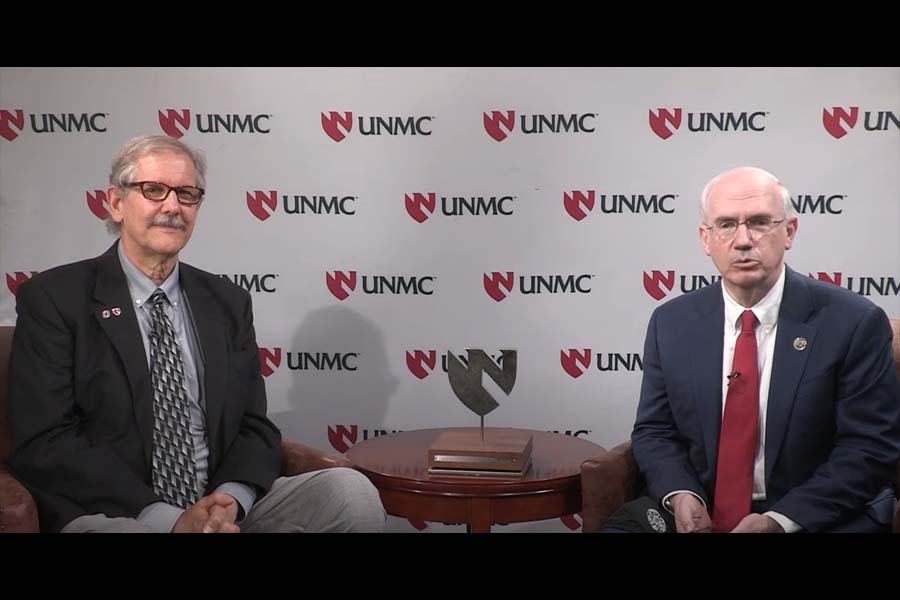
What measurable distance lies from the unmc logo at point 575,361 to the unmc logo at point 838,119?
4.01 ft

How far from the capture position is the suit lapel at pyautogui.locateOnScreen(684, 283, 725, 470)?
2957 millimetres

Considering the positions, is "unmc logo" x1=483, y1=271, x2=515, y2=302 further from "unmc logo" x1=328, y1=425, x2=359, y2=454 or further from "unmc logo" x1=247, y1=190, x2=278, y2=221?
"unmc logo" x1=247, y1=190, x2=278, y2=221

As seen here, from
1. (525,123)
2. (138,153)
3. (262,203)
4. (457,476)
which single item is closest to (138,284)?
(138,153)

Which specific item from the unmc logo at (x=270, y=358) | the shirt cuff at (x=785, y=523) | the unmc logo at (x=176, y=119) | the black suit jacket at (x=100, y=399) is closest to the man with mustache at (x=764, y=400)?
the shirt cuff at (x=785, y=523)

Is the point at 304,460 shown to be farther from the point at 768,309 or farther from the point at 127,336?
the point at 768,309

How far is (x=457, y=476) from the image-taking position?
119 inches

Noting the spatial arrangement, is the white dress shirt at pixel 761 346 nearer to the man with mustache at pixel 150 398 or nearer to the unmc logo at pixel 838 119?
the unmc logo at pixel 838 119

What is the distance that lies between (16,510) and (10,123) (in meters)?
1.95

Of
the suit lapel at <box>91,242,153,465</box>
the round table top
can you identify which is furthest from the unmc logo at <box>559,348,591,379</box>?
the suit lapel at <box>91,242,153,465</box>

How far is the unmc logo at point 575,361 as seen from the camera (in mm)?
3891

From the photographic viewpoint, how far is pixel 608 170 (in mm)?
3793

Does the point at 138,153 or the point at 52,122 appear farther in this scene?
the point at 52,122

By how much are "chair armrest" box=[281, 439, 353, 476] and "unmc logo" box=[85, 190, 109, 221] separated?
141cm

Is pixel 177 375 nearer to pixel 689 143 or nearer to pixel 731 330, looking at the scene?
pixel 731 330
